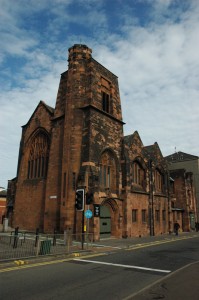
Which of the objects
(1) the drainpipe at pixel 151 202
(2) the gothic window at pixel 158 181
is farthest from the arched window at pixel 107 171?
(2) the gothic window at pixel 158 181

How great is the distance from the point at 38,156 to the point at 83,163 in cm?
771

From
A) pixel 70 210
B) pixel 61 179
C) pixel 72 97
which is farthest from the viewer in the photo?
pixel 72 97

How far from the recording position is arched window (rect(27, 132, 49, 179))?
2631 cm

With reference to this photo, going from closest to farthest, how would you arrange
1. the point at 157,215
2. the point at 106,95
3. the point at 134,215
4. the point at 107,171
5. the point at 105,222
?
1. the point at 105,222
2. the point at 107,171
3. the point at 134,215
4. the point at 106,95
5. the point at 157,215

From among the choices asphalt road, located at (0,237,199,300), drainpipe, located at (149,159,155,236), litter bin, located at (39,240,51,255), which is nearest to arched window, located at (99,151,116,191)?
drainpipe, located at (149,159,155,236)

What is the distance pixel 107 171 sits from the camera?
24625mm

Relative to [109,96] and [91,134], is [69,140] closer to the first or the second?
[91,134]

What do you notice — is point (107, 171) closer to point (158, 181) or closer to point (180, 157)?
point (158, 181)

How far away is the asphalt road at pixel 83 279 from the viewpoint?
21.6 ft

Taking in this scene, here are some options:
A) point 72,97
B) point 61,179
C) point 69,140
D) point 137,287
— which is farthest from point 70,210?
point 137,287

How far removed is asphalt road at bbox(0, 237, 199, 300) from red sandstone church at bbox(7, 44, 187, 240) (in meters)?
9.29

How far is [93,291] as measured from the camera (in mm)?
6859

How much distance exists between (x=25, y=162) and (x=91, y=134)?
9.84m

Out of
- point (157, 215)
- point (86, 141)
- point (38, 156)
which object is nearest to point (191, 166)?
point (157, 215)
